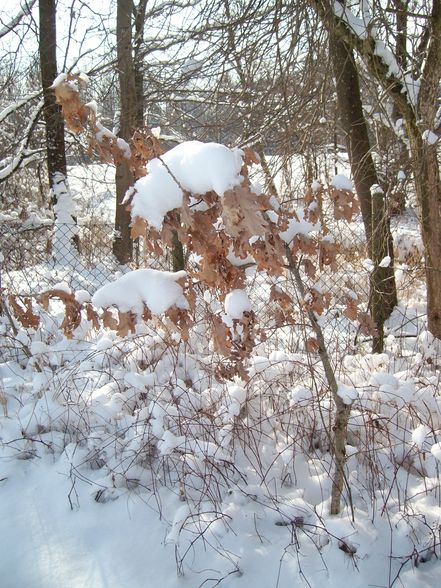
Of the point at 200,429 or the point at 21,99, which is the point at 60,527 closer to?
the point at 200,429

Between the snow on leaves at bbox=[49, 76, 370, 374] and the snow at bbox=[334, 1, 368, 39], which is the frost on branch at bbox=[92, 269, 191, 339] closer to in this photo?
the snow on leaves at bbox=[49, 76, 370, 374]

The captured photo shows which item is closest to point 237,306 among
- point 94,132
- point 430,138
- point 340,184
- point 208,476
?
point 340,184

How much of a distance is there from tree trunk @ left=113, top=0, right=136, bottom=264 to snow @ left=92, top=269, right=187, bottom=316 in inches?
18.5

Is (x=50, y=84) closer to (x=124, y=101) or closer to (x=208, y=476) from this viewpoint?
(x=124, y=101)

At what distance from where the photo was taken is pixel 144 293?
5.67 feet

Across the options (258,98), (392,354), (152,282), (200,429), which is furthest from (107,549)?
(258,98)

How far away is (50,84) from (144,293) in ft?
20.2

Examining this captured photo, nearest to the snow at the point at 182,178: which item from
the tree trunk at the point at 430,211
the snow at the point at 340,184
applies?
the snow at the point at 340,184

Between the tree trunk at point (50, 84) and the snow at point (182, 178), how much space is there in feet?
19.0

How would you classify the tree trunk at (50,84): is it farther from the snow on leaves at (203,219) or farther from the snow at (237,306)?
the snow at (237,306)

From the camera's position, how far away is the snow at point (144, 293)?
167 centimetres

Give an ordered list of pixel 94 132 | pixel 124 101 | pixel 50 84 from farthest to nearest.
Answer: pixel 50 84
pixel 124 101
pixel 94 132

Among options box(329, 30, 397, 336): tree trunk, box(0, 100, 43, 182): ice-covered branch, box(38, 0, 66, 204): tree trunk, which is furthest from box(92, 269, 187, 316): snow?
box(0, 100, 43, 182): ice-covered branch

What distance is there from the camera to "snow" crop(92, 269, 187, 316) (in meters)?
1.67
